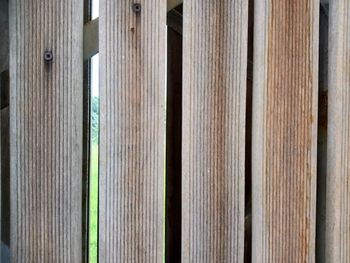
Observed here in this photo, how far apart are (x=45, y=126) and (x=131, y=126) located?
0.20 meters

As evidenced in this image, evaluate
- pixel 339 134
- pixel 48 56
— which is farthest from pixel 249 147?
pixel 48 56

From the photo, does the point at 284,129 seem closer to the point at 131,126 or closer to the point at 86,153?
the point at 131,126

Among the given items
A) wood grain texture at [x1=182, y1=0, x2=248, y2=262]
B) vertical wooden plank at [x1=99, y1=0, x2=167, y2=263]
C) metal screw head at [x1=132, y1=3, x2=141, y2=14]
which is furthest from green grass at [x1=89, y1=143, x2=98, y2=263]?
metal screw head at [x1=132, y1=3, x2=141, y2=14]

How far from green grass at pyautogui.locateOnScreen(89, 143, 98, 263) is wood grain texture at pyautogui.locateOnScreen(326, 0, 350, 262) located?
631 millimetres

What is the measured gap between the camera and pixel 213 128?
1342 mm

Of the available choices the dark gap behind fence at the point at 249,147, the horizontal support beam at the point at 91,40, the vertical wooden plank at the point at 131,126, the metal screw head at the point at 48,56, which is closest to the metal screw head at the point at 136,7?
the vertical wooden plank at the point at 131,126

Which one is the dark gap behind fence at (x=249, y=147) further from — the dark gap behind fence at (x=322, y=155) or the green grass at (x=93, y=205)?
the green grass at (x=93, y=205)

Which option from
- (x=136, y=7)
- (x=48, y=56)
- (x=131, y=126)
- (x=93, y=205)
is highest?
(x=136, y=7)

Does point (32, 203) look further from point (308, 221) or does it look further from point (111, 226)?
point (308, 221)

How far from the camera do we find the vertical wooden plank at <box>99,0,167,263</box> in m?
1.28

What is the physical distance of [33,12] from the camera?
1.24m

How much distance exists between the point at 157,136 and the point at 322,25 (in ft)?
2.15

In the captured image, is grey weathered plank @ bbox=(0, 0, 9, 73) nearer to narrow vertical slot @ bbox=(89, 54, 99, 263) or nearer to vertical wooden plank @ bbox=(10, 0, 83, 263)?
vertical wooden plank @ bbox=(10, 0, 83, 263)

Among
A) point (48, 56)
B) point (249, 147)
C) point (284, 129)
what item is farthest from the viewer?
point (249, 147)
